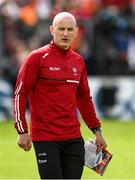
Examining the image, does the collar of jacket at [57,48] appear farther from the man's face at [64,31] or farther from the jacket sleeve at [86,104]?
the jacket sleeve at [86,104]

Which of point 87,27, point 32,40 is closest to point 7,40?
point 32,40

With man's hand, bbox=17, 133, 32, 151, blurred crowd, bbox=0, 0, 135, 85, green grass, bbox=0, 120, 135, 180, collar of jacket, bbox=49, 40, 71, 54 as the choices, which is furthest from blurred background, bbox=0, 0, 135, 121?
man's hand, bbox=17, 133, 32, 151

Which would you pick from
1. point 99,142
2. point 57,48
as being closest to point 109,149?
point 99,142

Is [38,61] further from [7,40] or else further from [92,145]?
[7,40]

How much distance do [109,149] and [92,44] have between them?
6.64 m

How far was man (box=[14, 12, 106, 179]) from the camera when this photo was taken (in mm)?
7809

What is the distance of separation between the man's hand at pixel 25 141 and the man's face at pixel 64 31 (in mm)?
1059

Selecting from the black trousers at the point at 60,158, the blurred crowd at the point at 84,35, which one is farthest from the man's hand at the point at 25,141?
the blurred crowd at the point at 84,35

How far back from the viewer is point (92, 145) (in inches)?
332

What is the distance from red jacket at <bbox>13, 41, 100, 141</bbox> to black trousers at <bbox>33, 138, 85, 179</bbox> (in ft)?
0.25

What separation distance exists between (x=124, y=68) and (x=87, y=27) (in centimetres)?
152

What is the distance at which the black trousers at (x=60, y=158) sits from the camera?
25.4 feet

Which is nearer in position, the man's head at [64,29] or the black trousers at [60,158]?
the black trousers at [60,158]

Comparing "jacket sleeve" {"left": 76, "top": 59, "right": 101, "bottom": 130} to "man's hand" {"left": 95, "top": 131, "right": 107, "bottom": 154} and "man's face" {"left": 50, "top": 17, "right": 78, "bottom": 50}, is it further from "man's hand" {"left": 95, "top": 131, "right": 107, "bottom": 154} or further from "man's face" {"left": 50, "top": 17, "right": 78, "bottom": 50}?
"man's face" {"left": 50, "top": 17, "right": 78, "bottom": 50}
